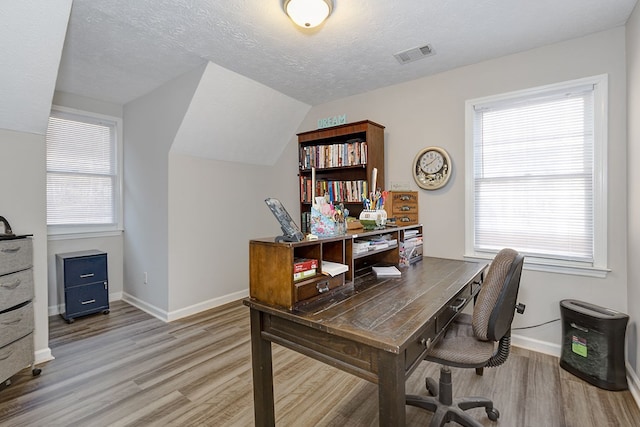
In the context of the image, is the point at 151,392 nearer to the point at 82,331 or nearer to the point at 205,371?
the point at 205,371

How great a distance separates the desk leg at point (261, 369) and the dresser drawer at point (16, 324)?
6.25 ft

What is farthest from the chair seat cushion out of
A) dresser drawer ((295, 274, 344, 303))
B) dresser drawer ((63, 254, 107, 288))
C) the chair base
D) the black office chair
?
dresser drawer ((63, 254, 107, 288))

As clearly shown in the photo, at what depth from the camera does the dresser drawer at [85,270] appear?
320cm

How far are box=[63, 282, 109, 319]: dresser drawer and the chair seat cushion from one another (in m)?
3.62

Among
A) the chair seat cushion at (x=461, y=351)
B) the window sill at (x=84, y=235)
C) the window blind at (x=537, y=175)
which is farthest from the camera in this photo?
the window sill at (x=84, y=235)

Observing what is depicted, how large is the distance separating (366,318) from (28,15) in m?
2.59

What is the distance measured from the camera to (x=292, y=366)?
238 cm

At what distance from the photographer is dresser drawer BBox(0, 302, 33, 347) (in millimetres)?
2018

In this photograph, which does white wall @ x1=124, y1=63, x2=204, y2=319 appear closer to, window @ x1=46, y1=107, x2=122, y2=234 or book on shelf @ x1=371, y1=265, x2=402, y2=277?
window @ x1=46, y1=107, x2=122, y2=234

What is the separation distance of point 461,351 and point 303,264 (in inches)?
36.1

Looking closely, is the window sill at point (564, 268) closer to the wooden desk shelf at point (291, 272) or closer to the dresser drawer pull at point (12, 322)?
the wooden desk shelf at point (291, 272)

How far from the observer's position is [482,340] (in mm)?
1547

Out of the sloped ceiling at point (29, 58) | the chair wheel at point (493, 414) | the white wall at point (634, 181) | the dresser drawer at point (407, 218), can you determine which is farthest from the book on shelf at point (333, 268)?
the sloped ceiling at point (29, 58)

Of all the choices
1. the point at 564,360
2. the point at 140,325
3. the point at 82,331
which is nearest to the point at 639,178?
the point at 564,360
